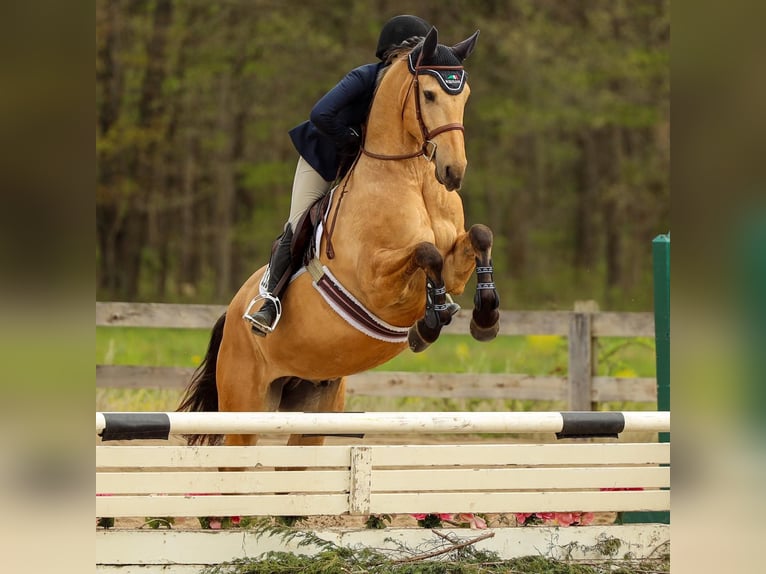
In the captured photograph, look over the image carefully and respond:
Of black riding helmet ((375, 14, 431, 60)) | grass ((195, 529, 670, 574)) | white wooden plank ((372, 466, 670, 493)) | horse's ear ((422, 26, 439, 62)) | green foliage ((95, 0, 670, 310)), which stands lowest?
grass ((195, 529, 670, 574))

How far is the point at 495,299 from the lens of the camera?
3.41m

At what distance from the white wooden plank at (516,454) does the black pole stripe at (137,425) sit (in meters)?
0.69

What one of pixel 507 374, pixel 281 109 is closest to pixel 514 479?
pixel 507 374

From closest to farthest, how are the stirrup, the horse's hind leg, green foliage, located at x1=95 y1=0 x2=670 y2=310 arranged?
1. the stirrup
2. the horse's hind leg
3. green foliage, located at x1=95 y1=0 x2=670 y2=310

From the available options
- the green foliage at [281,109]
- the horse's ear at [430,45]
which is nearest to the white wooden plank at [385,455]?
the horse's ear at [430,45]

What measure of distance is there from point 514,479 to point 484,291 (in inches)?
25.8

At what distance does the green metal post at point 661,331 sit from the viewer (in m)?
4.02

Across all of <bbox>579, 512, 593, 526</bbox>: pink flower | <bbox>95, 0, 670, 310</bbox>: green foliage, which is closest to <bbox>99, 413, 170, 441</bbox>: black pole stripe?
<bbox>579, 512, 593, 526</bbox>: pink flower

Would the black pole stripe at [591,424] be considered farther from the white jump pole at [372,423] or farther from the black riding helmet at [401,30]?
the black riding helmet at [401,30]

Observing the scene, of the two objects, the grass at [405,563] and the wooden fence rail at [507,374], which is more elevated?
the wooden fence rail at [507,374]

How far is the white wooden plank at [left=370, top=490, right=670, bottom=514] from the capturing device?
330 cm

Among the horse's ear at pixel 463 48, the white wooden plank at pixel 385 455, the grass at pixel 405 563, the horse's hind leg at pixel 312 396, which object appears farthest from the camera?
the horse's hind leg at pixel 312 396

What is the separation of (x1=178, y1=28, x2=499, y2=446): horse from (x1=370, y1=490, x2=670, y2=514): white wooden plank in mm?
533

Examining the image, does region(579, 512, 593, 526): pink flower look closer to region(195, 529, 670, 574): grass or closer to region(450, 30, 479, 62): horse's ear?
region(195, 529, 670, 574): grass
